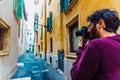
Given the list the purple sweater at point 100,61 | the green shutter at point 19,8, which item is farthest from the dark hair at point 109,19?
the green shutter at point 19,8

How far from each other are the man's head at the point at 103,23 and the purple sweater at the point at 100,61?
97mm

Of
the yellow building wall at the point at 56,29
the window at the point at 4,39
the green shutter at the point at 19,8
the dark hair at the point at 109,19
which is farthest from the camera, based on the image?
the yellow building wall at the point at 56,29

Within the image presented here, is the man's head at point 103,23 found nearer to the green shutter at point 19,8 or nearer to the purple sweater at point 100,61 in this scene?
the purple sweater at point 100,61

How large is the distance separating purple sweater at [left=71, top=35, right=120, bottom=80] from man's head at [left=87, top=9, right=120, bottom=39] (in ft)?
0.32

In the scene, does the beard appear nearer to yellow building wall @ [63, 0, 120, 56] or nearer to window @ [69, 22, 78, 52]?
yellow building wall @ [63, 0, 120, 56]

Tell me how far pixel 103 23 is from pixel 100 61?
0.27 metres

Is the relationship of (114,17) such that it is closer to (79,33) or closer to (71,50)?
(79,33)

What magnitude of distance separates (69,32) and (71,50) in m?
0.72

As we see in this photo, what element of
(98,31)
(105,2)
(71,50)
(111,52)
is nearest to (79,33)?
(98,31)

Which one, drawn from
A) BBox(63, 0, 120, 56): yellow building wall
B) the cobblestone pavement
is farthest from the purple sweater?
A: the cobblestone pavement

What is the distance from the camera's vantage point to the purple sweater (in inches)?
58.0

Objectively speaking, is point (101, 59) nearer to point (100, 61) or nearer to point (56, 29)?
point (100, 61)

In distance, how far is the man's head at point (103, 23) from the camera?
158 centimetres

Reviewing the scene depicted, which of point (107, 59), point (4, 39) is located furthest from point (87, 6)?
point (107, 59)
